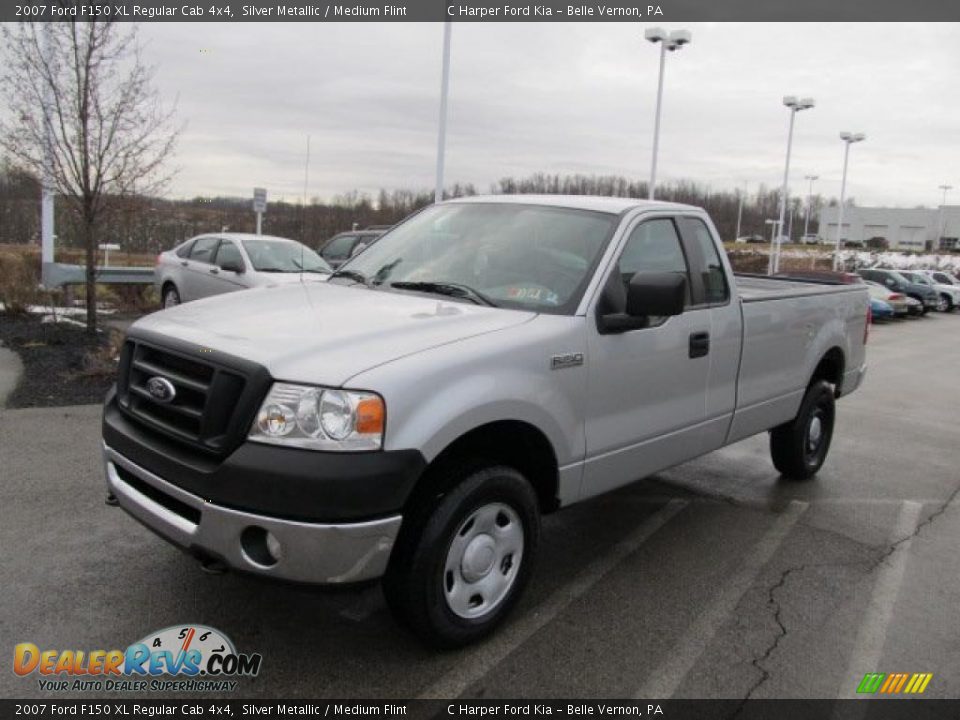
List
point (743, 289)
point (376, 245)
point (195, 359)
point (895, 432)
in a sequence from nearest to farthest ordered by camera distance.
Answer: point (195, 359), point (376, 245), point (743, 289), point (895, 432)

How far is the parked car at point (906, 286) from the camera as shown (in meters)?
30.0

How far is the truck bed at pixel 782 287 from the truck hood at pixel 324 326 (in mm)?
2550

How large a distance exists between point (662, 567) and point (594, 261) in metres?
1.77

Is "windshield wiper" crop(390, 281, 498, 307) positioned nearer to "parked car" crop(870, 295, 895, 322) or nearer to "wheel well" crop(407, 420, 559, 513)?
"wheel well" crop(407, 420, 559, 513)

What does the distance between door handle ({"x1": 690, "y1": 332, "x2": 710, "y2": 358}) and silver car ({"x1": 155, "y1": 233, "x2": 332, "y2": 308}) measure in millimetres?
7737

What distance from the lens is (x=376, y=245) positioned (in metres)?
4.89

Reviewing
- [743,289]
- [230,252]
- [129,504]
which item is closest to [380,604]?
[129,504]

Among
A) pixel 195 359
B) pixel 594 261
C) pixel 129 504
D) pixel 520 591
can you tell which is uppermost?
pixel 594 261

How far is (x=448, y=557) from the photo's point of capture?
3.20m

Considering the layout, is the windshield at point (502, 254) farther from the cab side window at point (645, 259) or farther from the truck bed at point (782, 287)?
the truck bed at point (782, 287)

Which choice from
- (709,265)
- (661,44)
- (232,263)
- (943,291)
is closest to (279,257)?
(232,263)

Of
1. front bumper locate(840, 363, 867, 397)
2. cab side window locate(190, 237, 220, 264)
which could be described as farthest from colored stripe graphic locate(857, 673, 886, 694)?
cab side window locate(190, 237, 220, 264)

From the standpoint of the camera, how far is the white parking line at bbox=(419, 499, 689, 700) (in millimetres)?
3156

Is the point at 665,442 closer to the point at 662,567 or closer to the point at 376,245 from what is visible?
the point at 662,567
